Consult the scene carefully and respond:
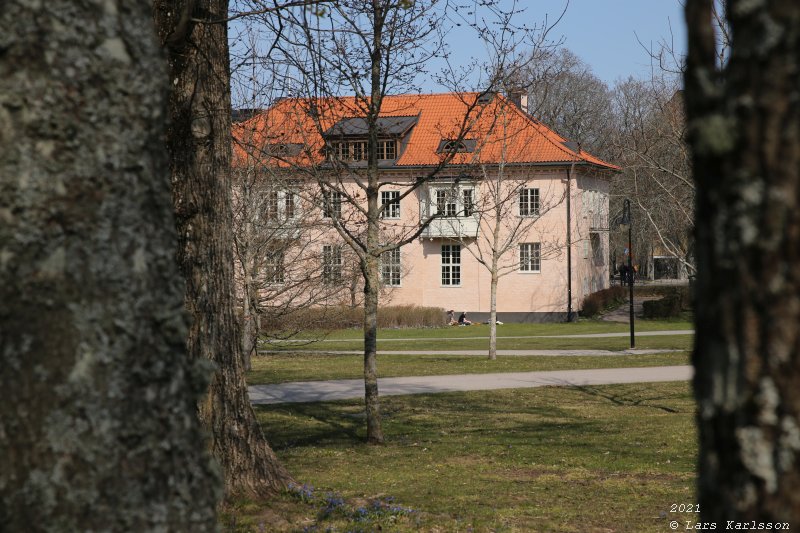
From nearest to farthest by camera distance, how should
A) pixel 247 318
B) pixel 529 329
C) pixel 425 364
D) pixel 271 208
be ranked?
pixel 247 318 < pixel 425 364 < pixel 271 208 < pixel 529 329

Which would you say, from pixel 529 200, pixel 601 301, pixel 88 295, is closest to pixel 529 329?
pixel 601 301

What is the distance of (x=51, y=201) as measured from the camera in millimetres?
1977

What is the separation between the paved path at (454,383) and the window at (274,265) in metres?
4.55

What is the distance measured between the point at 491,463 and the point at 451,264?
34.9 metres

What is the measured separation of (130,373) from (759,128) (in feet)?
4.24

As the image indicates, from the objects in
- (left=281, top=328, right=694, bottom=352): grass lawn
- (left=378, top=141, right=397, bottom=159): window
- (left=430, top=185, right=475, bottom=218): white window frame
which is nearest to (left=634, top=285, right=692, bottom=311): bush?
(left=281, top=328, right=694, bottom=352): grass lawn

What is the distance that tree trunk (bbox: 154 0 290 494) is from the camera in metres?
7.00

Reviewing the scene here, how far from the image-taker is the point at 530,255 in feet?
146

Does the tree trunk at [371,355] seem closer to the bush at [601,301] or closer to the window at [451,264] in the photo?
the window at [451,264]

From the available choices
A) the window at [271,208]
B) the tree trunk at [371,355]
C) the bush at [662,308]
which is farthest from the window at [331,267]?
the bush at [662,308]

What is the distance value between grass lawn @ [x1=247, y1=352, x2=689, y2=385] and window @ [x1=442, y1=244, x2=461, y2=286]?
1886 centimetres

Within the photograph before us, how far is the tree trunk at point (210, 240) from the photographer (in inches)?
275

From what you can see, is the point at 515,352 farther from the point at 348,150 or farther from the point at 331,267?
the point at 348,150

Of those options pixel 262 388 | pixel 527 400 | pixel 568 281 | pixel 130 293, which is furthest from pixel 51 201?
pixel 568 281
